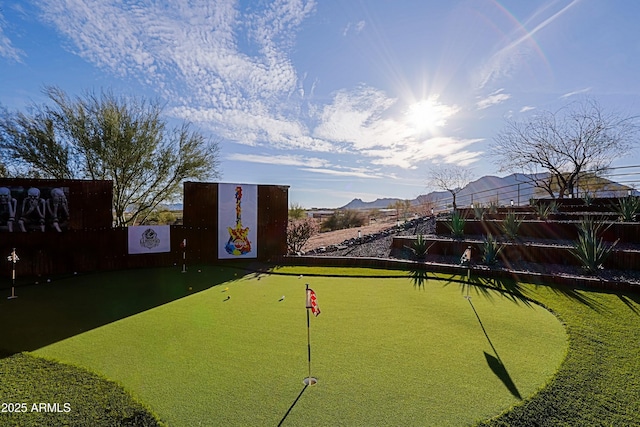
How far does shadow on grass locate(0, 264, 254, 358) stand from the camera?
3734mm

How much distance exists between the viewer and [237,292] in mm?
5660

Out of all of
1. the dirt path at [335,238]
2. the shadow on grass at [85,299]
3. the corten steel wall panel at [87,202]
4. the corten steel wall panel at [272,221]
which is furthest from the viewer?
the dirt path at [335,238]

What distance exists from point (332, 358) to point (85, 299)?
15.6 ft

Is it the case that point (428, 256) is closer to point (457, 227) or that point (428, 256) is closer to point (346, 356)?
point (457, 227)

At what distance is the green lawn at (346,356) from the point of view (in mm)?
2150

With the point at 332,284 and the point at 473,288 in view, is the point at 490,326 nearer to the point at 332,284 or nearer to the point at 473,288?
the point at 473,288

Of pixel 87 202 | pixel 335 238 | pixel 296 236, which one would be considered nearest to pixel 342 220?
pixel 335 238

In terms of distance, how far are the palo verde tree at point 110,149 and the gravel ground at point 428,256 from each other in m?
6.25

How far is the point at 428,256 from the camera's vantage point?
8508 millimetres

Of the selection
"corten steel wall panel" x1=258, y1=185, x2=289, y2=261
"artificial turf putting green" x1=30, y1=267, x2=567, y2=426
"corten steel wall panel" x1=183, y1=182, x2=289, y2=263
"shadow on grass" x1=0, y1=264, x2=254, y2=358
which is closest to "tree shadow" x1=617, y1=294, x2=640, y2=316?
"artificial turf putting green" x1=30, y1=267, x2=567, y2=426

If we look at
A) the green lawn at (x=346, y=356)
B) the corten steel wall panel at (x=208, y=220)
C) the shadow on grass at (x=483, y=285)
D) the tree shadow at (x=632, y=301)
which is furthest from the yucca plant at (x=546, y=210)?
the corten steel wall panel at (x=208, y=220)

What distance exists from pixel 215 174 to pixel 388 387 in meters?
11.7

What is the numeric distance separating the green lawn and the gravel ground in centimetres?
133

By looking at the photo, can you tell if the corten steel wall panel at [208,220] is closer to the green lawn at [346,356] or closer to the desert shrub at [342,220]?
the green lawn at [346,356]
